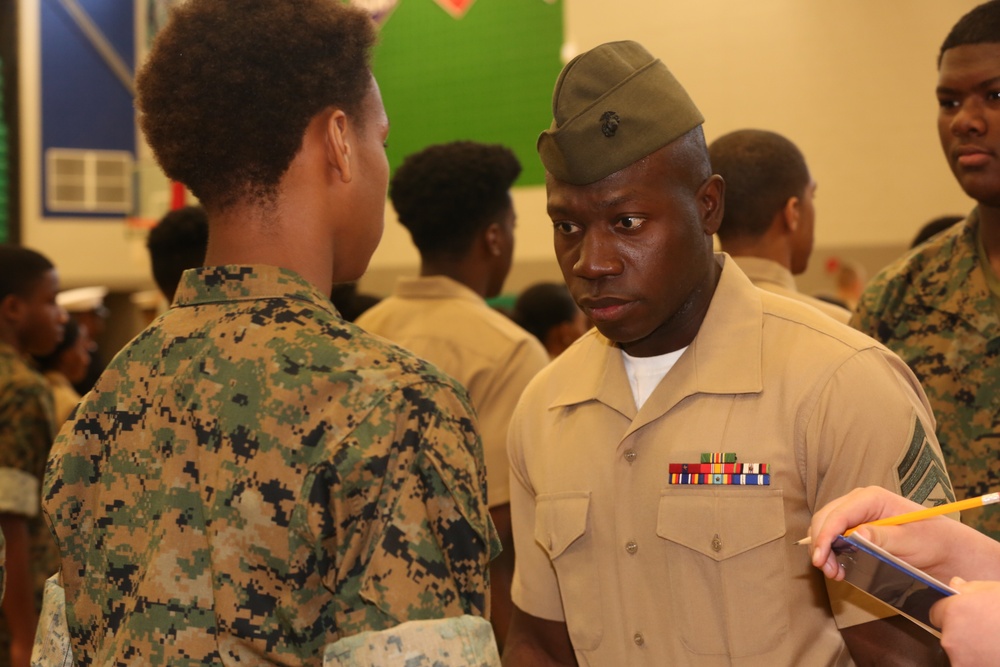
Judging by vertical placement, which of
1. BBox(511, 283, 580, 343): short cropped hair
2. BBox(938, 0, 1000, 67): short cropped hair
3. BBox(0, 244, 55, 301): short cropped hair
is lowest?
BBox(511, 283, 580, 343): short cropped hair

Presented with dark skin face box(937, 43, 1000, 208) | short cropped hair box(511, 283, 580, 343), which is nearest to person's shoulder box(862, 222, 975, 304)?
dark skin face box(937, 43, 1000, 208)

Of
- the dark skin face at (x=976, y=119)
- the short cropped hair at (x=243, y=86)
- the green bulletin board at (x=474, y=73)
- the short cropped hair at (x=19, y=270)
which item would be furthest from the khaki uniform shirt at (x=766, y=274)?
the green bulletin board at (x=474, y=73)

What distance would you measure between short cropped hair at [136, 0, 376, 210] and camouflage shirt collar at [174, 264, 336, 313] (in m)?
0.10

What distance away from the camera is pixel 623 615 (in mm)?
1865

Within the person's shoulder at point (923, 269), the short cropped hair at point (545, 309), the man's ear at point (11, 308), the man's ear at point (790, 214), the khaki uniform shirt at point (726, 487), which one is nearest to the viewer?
the khaki uniform shirt at point (726, 487)

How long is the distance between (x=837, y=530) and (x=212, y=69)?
102 cm

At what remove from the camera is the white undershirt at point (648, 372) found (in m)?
1.97

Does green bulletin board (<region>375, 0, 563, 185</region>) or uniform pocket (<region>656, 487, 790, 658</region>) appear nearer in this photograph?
uniform pocket (<region>656, 487, 790, 658</region>)

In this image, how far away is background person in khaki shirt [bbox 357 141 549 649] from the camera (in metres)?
3.36

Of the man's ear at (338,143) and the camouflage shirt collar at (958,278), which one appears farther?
the camouflage shirt collar at (958,278)

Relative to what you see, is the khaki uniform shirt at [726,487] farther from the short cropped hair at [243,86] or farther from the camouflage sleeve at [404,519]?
the short cropped hair at [243,86]

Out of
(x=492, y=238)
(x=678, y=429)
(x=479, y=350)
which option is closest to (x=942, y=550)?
(x=678, y=429)

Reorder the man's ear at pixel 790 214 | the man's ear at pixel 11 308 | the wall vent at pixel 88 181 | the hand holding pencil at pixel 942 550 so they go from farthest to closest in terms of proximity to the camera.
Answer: the wall vent at pixel 88 181
the man's ear at pixel 11 308
the man's ear at pixel 790 214
the hand holding pencil at pixel 942 550

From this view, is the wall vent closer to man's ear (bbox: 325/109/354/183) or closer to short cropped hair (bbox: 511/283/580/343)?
short cropped hair (bbox: 511/283/580/343)
